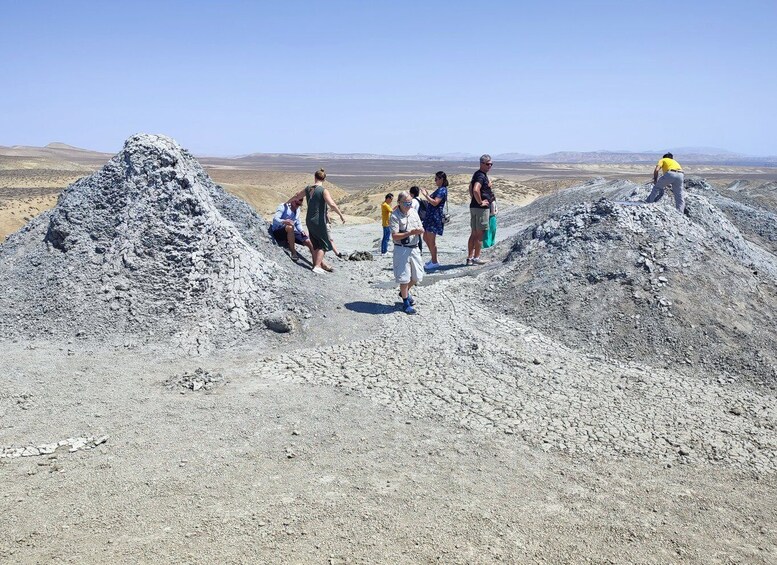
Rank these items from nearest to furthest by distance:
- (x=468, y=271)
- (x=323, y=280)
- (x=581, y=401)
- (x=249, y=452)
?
(x=249, y=452)
(x=581, y=401)
(x=323, y=280)
(x=468, y=271)

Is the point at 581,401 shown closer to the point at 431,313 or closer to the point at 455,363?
the point at 455,363

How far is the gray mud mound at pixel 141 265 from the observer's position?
25.5ft

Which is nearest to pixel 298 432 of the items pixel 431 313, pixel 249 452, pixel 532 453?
pixel 249 452

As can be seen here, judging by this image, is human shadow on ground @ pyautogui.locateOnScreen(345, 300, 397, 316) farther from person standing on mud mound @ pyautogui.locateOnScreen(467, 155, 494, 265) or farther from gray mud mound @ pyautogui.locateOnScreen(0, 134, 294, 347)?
person standing on mud mound @ pyautogui.locateOnScreen(467, 155, 494, 265)

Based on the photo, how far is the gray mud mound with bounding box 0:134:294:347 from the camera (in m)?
7.78

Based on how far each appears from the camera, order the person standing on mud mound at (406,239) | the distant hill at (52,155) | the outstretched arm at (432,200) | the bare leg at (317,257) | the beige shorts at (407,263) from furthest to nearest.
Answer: the distant hill at (52,155) < the outstretched arm at (432,200) < the bare leg at (317,257) < the beige shorts at (407,263) < the person standing on mud mound at (406,239)

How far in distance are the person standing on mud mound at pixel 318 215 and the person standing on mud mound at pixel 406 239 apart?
49.5 inches

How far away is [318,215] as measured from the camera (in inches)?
371

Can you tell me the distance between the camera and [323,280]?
31.7ft

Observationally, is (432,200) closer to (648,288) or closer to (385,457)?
A: (648,288)

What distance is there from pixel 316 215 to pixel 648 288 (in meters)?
4.93

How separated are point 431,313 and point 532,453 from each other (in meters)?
3.47

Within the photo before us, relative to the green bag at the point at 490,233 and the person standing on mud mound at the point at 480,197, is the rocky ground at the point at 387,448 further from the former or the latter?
the green bag at the point at 490,233

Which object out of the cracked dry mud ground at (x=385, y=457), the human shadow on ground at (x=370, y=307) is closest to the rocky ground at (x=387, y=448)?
the cracked dry mud ground at (x=385, y=457)
